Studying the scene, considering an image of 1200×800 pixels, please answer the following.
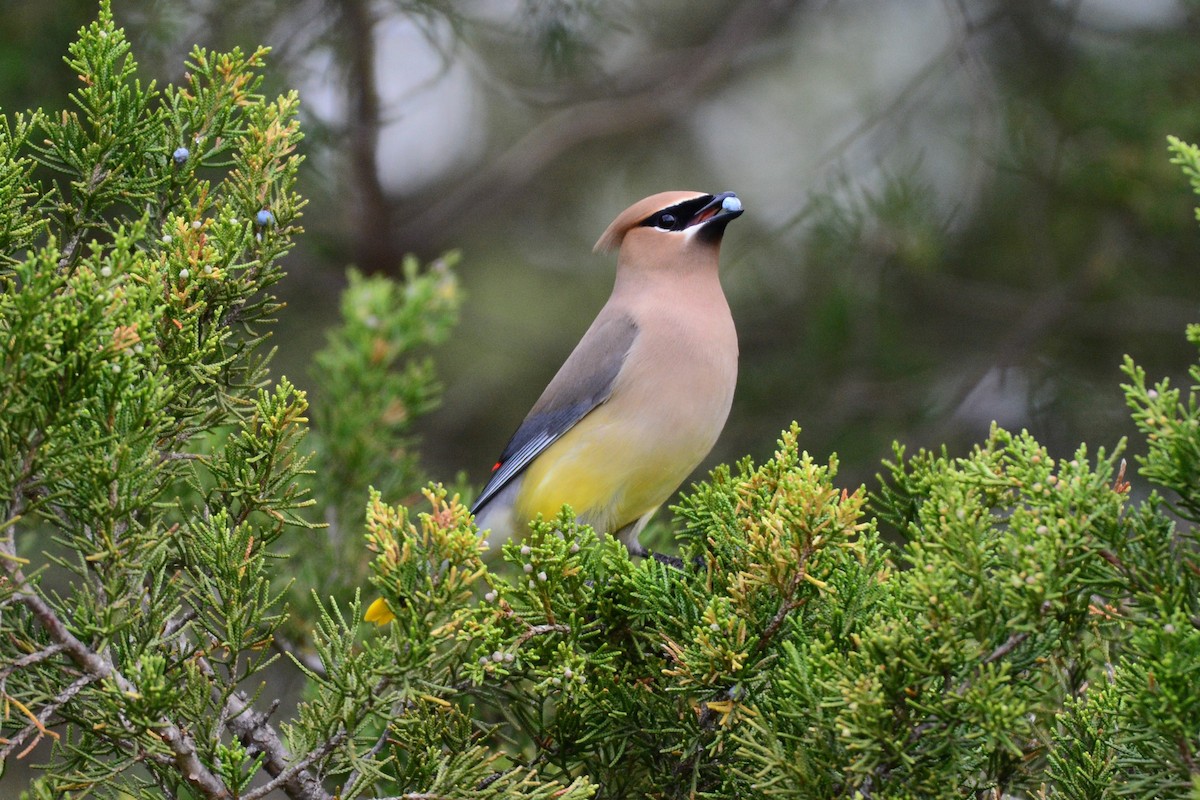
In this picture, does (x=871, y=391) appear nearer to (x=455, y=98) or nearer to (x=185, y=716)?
(x=455, y=98)

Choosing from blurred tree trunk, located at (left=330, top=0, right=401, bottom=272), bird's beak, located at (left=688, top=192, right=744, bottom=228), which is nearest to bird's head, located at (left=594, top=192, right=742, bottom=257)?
bird's beak, located at (left=688, top=192, right=744, bottom=228)

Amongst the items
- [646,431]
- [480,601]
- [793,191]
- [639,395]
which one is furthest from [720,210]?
[793,191]

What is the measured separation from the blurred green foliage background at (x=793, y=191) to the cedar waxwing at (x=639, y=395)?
1.47m

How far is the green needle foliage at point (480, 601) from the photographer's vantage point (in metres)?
1.70

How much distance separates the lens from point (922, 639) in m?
1.73

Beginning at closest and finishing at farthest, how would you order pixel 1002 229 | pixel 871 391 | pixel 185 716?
1. pixel 185 716
2. pixel 871 391
3. pixel 1002 229

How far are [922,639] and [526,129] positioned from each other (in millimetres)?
5664

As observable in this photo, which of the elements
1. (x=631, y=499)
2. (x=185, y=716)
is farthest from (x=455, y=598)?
(x=631, y=499)

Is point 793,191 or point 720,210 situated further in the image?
point 793,191

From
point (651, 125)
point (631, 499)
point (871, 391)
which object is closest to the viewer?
point (631, 499)

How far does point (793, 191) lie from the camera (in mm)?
6340

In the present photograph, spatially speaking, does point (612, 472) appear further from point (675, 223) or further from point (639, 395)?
point (675, 223)

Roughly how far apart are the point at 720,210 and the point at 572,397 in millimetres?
765

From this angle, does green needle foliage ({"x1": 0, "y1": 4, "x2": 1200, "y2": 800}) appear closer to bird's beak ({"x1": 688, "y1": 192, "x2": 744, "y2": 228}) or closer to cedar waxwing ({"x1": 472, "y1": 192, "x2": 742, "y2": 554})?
cedar waxwing ({"x1": 472, "y1": 192, "x2": 742, "y2": 554})
